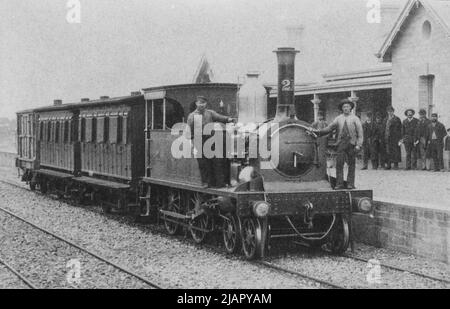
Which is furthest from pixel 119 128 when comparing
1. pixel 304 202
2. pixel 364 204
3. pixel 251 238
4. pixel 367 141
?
pixel 367 141

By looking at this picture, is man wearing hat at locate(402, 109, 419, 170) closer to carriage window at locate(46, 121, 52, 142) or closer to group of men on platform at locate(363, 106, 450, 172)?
Answer: group of men on platform at locate(363, 106, 450, 172)

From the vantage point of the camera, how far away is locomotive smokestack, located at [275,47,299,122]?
386 inches

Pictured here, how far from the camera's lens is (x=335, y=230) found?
10.2 meters

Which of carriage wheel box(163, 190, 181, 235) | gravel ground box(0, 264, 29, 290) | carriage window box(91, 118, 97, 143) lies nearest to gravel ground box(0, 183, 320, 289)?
carriage wheel box(163, 190, 181, 235)

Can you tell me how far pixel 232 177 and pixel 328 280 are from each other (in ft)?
8.07

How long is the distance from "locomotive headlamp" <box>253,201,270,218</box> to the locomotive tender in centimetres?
1

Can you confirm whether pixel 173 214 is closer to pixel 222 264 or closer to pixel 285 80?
pixel 222 264

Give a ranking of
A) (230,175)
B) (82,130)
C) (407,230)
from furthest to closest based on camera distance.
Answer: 1. (82,130)
2. (230,175)
3. (407,230)

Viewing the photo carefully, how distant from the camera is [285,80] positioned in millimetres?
9859

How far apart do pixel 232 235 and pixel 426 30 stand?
1195cm

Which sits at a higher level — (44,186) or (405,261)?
(44,186)

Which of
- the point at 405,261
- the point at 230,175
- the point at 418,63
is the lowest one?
the point at 405,261
